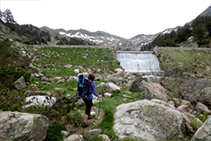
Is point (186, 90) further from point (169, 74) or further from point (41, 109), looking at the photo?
point (41, 109)

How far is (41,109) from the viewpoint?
3.75 metres

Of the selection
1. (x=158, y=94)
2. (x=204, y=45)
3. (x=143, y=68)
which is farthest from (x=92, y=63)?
(x=204, y=45)

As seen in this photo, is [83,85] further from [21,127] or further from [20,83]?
[20,83]

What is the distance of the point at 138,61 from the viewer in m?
25.7

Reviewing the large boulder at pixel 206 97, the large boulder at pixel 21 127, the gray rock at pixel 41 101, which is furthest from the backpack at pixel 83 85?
the large boulder at pixel 206 97

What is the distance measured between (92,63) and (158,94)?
14.5 meters

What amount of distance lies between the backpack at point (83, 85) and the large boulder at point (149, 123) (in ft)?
5.73

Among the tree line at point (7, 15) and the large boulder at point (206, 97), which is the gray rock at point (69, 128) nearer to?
the large boulder at point (206, 97)

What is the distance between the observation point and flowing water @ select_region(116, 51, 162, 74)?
23669 millimetres

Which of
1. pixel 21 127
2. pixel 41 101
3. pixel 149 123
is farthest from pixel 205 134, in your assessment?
pixel 41 101

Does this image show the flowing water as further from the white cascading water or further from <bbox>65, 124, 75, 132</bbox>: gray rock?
<bbox>65, 124, 75, 132</bbox>: gray rock

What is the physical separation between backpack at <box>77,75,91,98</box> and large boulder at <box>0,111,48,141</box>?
156cm

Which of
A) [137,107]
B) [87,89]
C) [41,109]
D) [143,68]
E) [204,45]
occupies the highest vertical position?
[204,45]

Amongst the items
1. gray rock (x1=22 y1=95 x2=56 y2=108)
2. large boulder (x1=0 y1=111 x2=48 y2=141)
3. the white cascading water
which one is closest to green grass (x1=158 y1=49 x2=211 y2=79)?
the white cascading water
